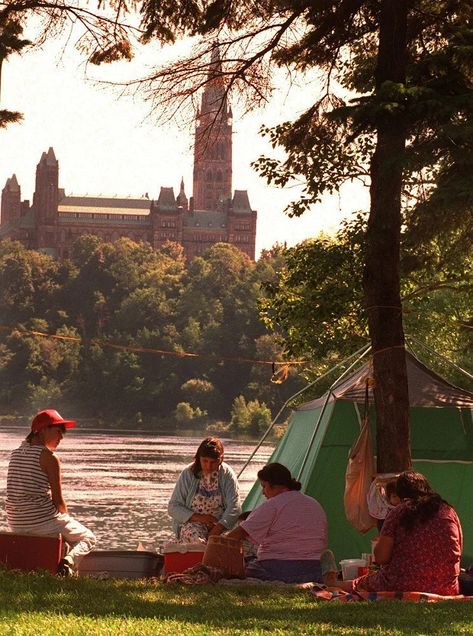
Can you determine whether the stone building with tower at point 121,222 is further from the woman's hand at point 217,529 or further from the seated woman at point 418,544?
the seated woman at point 418,544

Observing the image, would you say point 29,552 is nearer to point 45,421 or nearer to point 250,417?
point 45,421

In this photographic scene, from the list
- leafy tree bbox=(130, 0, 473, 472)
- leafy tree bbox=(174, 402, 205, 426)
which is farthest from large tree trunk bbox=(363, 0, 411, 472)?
leafy tree bbox=(174, 402, 205, 426)

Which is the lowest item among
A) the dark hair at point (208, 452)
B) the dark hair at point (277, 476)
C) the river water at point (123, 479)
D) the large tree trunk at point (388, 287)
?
the river water at point (123, 479)

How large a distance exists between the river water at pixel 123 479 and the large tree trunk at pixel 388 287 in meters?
11.9

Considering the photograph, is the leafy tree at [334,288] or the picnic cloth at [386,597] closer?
the picnic cloth at [386,597]

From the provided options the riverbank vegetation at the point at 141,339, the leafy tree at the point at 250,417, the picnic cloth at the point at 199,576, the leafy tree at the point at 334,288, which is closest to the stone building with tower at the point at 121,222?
the riverbank vegetation at the point at 141,339

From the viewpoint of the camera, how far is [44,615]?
6.99m

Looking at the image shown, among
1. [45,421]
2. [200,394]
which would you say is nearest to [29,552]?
[45,421]

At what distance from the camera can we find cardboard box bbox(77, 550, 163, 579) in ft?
30.4

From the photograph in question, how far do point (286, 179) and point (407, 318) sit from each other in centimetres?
1565

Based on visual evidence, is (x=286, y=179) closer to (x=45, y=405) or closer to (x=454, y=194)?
(x=454, y=194)

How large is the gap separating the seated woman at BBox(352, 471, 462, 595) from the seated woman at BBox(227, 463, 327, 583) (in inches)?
27.1

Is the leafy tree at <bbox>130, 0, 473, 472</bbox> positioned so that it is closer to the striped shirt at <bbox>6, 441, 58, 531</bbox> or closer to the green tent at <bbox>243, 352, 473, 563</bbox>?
the green tent at <bbox>243, 352, 473, 563</bbox>

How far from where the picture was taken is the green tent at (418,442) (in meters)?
12.2
